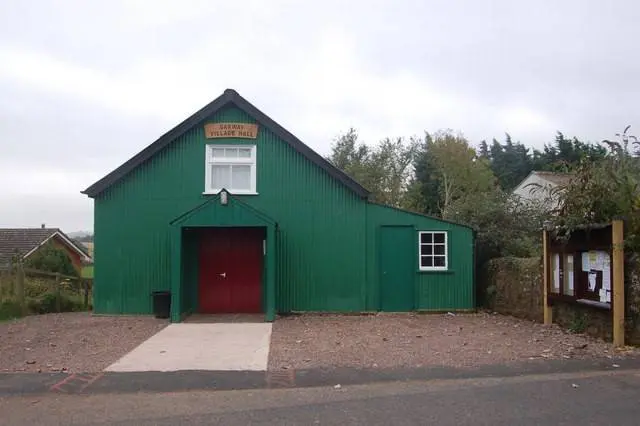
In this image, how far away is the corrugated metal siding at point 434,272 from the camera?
15.8 metres

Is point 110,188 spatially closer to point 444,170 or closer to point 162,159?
point 162,159

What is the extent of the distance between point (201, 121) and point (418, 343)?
845 centimetres

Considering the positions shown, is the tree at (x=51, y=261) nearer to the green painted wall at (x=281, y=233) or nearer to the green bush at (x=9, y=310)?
the green bush at (x=9, y=310)

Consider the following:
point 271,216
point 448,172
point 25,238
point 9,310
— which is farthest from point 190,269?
point 448,172

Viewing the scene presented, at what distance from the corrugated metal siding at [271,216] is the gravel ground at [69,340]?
1.39m

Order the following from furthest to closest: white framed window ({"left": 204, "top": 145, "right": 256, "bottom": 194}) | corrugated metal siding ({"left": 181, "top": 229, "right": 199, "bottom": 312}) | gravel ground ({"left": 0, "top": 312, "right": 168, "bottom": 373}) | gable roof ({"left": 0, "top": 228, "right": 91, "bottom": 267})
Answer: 1. gable roof ({"left": 0, "top": 228, "right": 91, "bottom": 267})
2. white framed window ({"left": 204, "top": 145, "right": 256, "bottom": 194})
3. corrugated metal siding ({"left": 181, "top": 229, "right": 199, "bottom": 312})
4. gravel ground ({"left": 0, "top": 312, "right": 168, "bottom": 373})

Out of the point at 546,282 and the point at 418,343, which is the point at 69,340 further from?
the point at 546,282

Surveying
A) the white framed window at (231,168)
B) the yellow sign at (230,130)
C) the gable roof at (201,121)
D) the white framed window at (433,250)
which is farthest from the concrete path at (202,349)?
the yellow sign at (230,130)

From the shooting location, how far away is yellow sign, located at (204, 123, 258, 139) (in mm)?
15672

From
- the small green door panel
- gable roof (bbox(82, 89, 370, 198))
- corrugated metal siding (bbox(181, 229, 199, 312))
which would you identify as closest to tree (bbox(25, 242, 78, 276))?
gable roof (bbox(82, 89, 370, 198))

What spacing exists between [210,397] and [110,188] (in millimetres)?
9947

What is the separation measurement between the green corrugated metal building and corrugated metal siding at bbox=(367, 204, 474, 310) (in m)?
0.03

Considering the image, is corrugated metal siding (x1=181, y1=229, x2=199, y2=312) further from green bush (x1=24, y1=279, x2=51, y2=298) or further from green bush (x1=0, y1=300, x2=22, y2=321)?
green bush (x1=24, y1=279, x2=51, y2=298)

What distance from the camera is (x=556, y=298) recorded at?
12.2 metres
